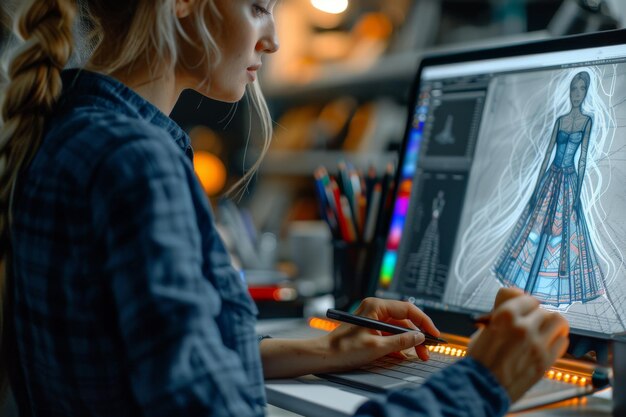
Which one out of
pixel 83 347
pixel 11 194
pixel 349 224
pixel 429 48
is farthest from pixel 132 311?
pixel 429 48

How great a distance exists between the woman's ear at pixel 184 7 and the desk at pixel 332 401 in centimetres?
41

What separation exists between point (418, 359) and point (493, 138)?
1.09 ft

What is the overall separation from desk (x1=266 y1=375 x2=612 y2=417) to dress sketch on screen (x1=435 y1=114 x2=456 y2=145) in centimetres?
40

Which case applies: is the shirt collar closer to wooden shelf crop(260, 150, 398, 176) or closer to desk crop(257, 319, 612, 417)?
desk crop(257, 319, 612, 417)

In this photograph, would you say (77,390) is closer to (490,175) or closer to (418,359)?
(418,359)

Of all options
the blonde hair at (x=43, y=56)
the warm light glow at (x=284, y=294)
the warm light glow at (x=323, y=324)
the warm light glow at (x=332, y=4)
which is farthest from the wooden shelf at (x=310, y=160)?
the blonde hair at (x=43, y=56)

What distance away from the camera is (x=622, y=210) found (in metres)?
0.68

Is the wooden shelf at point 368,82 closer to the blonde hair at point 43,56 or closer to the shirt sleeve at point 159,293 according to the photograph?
the blonde hair at point 43,56

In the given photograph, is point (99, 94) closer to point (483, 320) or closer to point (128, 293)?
point (128, 293)

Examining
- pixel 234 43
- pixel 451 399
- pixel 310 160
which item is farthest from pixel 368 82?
pixel 451 399

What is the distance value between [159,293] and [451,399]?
10.1 inches

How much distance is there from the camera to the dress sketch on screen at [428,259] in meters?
0.85

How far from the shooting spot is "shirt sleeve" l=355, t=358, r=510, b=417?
1.59ft

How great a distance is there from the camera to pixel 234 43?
66cm
